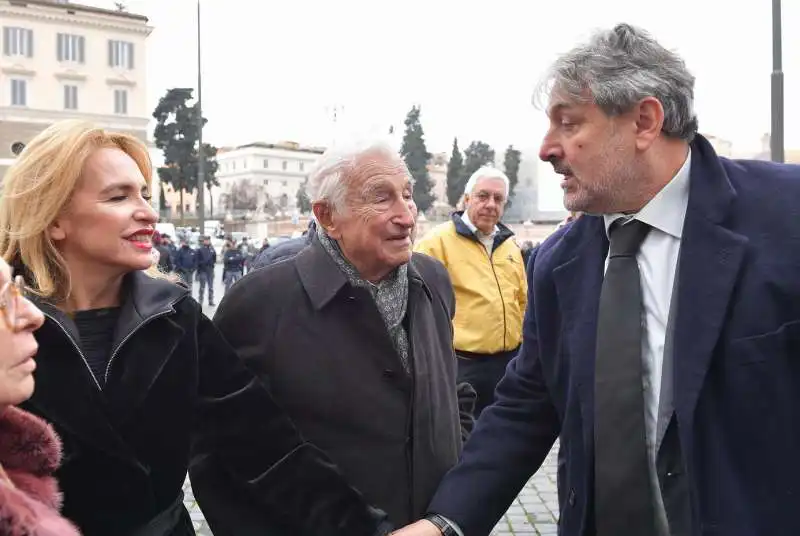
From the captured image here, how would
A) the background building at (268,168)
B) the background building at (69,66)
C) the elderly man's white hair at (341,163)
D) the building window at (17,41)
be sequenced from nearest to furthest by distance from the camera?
the elderly man's white hair at (341,163), the building window at (17,41), the background building at (69,66), the background building at (268,168)

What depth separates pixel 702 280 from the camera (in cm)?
188

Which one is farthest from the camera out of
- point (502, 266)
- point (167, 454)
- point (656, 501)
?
point (502, 266)

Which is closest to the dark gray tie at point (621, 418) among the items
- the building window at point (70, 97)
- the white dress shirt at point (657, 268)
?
the white dress shirt at point (657, 268)

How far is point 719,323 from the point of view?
1.83 m

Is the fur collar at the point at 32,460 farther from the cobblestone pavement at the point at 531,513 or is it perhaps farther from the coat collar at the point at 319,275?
the cobblestone pavement at the point at 531,513

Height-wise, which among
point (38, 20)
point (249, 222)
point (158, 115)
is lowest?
point (249, 222)

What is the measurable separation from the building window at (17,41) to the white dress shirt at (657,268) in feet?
208

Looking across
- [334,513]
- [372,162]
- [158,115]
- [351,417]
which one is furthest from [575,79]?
[158,115]

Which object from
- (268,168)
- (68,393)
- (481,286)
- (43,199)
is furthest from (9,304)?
(268,168)

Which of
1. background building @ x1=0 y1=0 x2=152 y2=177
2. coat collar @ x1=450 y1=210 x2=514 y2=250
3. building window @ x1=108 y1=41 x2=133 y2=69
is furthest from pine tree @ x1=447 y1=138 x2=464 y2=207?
coat collar @ x1=450 y1=210 x2=514 y2=250

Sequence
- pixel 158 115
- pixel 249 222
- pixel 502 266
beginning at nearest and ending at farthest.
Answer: pixel 502 266 < pixel 158 115 < pixel 249 222

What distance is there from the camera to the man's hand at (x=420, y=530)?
2305 mm

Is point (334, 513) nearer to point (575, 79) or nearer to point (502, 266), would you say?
point (575, 79)

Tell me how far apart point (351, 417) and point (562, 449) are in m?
0.69
